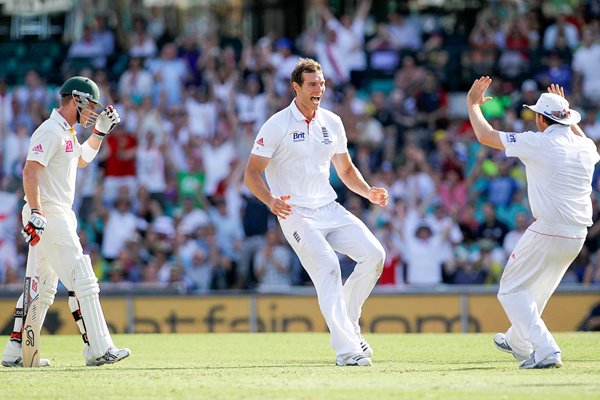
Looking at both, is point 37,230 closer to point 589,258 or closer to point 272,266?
point 272,266

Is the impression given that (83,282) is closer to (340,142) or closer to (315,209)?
(315,209)

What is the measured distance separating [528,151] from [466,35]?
1337 centimetres

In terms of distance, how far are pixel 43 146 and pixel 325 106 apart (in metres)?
10.7

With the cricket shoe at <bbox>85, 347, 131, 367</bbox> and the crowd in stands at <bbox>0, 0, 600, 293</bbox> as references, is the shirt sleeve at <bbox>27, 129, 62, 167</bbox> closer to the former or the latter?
the cricket shoe at <bbox>85, 347, 131, 367</bbox>

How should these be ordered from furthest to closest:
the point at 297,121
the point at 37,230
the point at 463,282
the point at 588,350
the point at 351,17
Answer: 1. the point at 351,17
2. the point at 463,282
3. the point at 588,350
4. the point at 297,121
5. the point at 37,230

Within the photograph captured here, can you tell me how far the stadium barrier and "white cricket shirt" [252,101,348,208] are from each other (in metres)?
6.25

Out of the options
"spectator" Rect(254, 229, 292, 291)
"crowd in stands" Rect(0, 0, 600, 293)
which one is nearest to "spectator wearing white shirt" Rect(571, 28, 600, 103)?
"crowd in stands" Rect(0, 0, 600, 293)

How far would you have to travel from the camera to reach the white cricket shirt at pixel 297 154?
10969 millimetres

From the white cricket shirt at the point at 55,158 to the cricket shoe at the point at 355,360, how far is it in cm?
278

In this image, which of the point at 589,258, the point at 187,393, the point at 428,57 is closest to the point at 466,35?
the point at 428,57

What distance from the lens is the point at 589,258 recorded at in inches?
733

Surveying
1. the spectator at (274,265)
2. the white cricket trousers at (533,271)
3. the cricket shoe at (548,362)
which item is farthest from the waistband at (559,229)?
the spectator at (274,265)

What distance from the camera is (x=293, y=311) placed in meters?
17.6

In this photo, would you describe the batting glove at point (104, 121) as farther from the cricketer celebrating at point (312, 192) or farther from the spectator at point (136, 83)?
the spectator at point (136, 83)
